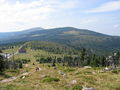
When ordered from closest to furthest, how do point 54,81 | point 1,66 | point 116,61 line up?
point 54,81 → point 1,66 → point 116,61

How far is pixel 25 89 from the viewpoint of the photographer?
2388 cm

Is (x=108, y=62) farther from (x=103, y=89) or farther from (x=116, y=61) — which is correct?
(x=103, y=89)

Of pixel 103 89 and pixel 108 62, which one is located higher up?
pixel 103 89

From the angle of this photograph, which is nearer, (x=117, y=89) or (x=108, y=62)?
(x=117, y=89)

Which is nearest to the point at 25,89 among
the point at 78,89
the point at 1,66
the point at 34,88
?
the point at 34,88

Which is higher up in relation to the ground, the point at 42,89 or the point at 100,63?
the point at 42,89

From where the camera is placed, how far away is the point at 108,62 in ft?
521

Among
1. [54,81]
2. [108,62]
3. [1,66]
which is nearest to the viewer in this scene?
[54,81]

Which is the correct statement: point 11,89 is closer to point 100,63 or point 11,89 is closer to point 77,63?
point 100,63

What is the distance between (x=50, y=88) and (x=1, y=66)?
56172 millimetres

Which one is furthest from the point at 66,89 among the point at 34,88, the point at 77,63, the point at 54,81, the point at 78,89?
the point at 77,63

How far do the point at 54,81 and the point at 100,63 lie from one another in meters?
127

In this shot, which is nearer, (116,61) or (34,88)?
(34,88)

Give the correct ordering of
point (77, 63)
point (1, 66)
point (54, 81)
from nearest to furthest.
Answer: point (54, 81) < point (1, 66) < point (77, 63)
